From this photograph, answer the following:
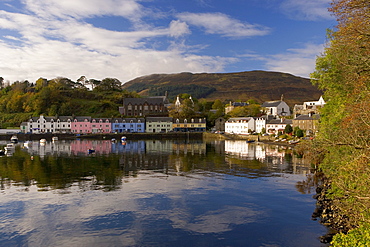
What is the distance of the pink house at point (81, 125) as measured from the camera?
365 feet

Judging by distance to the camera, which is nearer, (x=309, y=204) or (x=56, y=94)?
(x=309, y=204)

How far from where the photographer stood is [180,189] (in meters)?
25.5

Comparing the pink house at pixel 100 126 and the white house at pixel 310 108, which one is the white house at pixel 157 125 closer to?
the pink house at pixel 100 126

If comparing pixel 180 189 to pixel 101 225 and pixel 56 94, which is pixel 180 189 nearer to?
pixel 101 225

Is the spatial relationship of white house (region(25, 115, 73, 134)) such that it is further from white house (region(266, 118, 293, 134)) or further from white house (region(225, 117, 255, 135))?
white house (region(266, 118, 293, 134))

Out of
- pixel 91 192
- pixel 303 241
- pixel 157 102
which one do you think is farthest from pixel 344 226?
pixel 157 102

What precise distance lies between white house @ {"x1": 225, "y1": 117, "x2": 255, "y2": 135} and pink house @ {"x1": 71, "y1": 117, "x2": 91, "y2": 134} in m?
53.0

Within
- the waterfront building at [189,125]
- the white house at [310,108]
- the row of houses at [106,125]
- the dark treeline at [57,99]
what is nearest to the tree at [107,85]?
the dark treeline at [57,99]

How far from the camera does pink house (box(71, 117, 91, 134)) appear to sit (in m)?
111

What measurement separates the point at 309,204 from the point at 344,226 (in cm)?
494

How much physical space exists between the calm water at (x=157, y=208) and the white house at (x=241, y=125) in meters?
68.7

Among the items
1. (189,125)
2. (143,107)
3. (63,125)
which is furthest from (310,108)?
(63,125)

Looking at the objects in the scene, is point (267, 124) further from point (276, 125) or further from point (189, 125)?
point (189, 125)

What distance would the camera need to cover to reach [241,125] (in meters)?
105
